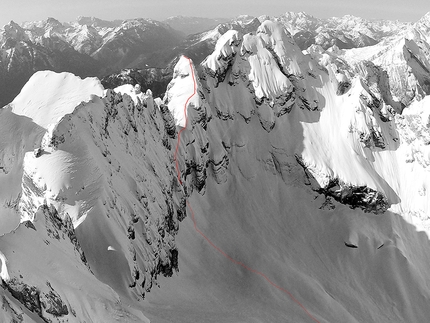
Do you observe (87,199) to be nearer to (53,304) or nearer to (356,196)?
(53,304)

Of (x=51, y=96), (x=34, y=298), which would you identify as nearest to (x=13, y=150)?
(x=51, y=96)

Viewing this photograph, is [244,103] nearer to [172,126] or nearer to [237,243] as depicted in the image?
[172,126]

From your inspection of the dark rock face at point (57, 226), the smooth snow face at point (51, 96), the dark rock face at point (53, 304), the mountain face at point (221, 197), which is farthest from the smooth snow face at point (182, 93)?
the dark rock face at point (53, 304)

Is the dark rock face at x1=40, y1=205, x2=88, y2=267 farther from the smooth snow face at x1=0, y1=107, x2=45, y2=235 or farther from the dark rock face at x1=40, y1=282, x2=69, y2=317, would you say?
the smooth snow face at x1=0, y1=107, x2=45, y2=235

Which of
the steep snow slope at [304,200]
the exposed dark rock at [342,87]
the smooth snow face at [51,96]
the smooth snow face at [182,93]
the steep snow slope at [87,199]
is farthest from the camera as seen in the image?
the exposed dark rock at [342,87]

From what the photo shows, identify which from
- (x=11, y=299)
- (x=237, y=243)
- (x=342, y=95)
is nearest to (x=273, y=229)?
(x=237, y=243)

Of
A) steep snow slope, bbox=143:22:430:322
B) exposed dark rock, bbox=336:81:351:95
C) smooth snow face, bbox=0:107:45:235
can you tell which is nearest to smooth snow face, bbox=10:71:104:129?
smooth snow face, bbox=0:107:45:235

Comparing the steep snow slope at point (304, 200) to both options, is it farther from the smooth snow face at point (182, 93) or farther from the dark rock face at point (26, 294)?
the dark rock face at point (26, 294)
